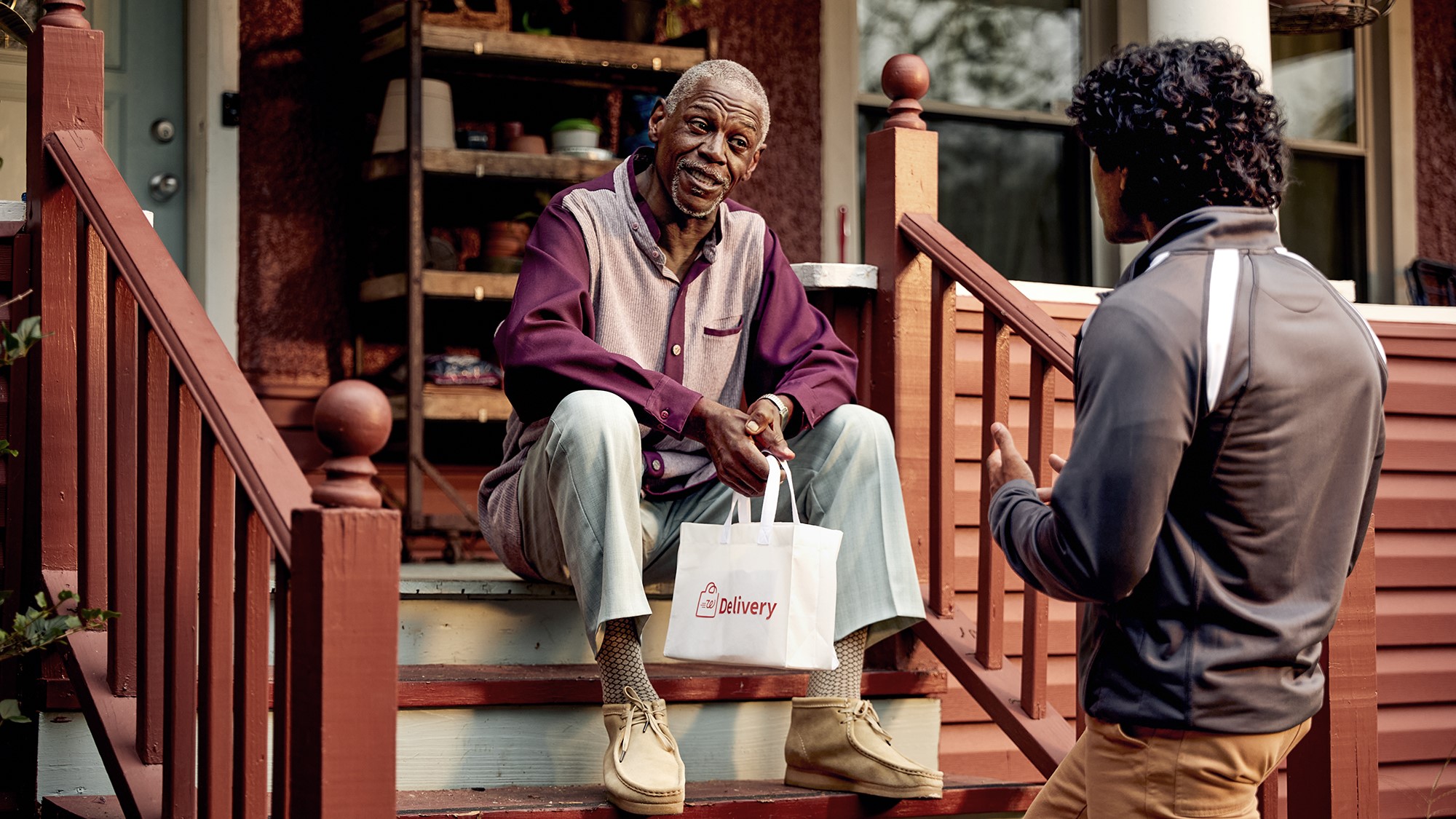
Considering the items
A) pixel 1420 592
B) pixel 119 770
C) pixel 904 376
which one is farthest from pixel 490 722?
pixel 1420 592

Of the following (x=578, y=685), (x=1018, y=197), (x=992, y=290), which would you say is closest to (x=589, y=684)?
(x=578, y=685)

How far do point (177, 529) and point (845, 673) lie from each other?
1.11 m

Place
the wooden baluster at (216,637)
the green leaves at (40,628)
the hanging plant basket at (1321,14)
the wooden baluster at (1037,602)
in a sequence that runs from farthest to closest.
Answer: the hanging plant basket at (1321,14), the wooden baluster at (1037,602), the green leaves at (40,628), the wooden baluster at (216,637)

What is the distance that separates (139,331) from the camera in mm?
2258

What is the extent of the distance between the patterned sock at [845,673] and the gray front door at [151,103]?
277cm

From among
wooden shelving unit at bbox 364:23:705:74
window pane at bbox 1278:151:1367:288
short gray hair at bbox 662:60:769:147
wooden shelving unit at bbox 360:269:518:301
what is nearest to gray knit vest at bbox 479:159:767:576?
short gray hair at bbox 662:60:769:147

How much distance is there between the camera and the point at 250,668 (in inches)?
74.1

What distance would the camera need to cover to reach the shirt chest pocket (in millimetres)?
2848

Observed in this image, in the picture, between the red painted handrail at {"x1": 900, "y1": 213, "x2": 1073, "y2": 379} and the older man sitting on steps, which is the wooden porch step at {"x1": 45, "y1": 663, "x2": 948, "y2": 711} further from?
the red painted handrail at {"x1": 900, "y1": 213, "x2": 1073, "y2": 379}

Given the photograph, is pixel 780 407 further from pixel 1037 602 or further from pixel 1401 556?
pixel 1401 556

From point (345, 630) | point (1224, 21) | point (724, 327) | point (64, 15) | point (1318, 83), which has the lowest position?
point (345, 630)

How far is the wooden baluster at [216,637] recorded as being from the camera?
192 cm

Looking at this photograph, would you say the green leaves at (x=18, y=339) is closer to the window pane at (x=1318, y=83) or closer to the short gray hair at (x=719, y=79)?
the short gray hair at (x=719, y=79)

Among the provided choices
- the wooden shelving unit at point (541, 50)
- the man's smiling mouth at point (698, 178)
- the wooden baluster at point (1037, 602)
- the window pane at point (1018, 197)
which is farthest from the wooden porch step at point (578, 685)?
the window pane at point (1018, 197)
